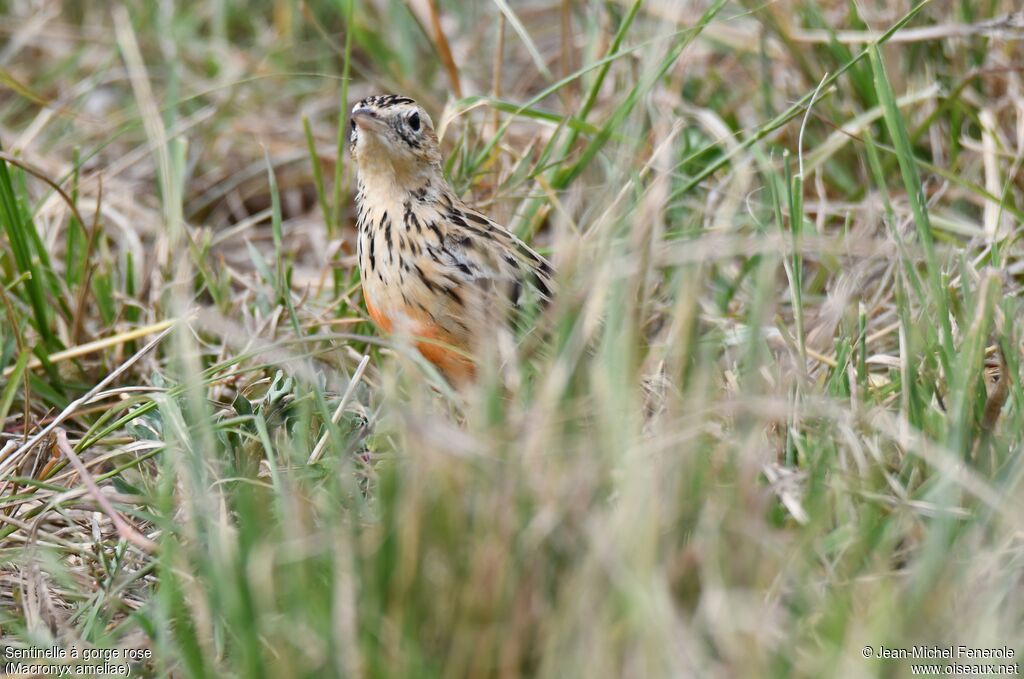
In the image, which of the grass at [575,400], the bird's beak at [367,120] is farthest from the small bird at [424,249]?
the grass at [575,400]

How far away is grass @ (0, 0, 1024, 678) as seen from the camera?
7.13 ft

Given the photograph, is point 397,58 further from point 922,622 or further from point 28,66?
point 922,622

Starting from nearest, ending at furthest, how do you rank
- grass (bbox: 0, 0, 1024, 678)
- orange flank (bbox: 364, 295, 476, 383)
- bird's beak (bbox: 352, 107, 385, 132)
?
grass (bbox: 0, 0, 1024, 678)
orange flank (bbox: 364, 295, 476, 383)
bird's beak (bbox: 352, 107, 385, 132)

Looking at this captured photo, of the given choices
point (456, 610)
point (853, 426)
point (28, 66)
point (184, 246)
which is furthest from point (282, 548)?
point (28, 66)

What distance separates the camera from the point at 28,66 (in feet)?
21.0

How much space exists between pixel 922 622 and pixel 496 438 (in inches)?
31.3

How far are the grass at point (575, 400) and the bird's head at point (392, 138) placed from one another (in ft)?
0.96

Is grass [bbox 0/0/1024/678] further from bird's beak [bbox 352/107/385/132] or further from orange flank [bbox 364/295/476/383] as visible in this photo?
bird's beak [bbox 352/107/385/132]

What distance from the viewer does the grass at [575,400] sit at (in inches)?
85.6

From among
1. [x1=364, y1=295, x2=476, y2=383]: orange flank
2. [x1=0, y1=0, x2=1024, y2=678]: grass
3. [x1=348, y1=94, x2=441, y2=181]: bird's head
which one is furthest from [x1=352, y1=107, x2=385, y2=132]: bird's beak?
[x1=364, y1=295, x2=476, y2=383]: orange flank

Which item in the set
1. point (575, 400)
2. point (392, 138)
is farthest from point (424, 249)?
point (575, 400)

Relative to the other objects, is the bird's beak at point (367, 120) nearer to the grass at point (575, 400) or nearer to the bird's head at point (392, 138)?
the bird's head at point (392, 138)

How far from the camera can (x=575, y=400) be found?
2.53m

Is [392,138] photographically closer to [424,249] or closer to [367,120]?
[367,120]
